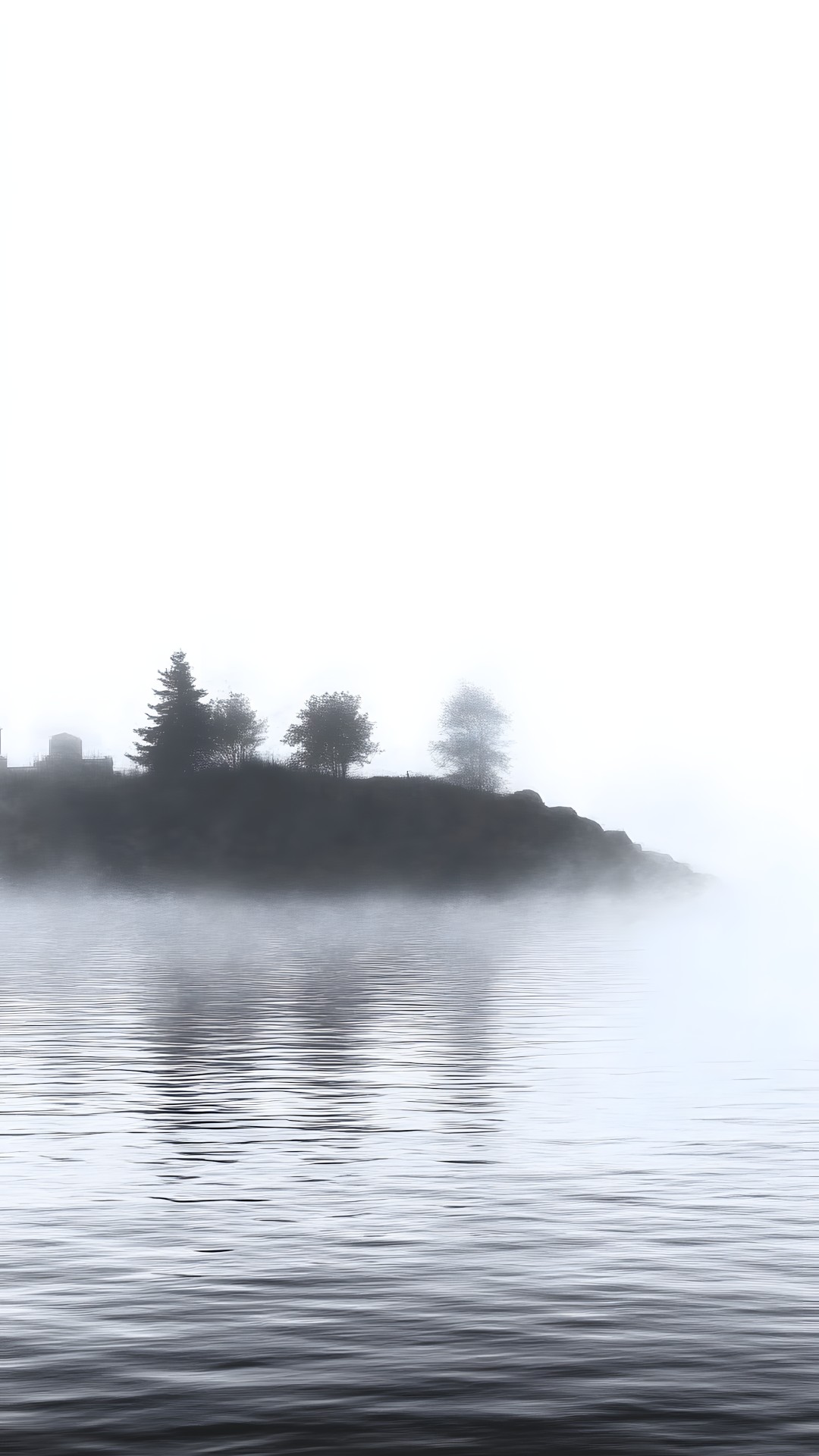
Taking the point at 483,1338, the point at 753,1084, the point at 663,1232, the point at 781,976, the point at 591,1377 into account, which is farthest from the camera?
the point at 781,976

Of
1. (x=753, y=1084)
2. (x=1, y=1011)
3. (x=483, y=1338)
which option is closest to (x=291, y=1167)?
(x=483, y=1338)

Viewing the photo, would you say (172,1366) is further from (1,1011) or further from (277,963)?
(277,963)

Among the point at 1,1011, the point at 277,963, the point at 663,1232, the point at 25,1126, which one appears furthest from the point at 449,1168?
the point at 277,963

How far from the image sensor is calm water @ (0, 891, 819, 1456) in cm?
1644

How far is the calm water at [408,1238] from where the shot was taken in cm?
1644

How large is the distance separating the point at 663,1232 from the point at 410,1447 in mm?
10078

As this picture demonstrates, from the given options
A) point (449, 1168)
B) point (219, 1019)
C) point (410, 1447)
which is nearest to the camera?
point (410, 1447)

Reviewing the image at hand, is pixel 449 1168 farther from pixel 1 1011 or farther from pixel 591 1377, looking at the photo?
pixel 1 1011

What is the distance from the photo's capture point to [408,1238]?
2445 centimetres

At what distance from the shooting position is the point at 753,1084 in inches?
1724

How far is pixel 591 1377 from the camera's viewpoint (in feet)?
57.4

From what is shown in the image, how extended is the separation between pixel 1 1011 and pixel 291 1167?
38562 mm

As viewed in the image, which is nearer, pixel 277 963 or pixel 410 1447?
pixel 410 1447

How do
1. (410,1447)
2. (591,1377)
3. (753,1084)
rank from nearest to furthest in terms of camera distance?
1. (410,1447)
2. (591,1377)
3. (753,1084)
